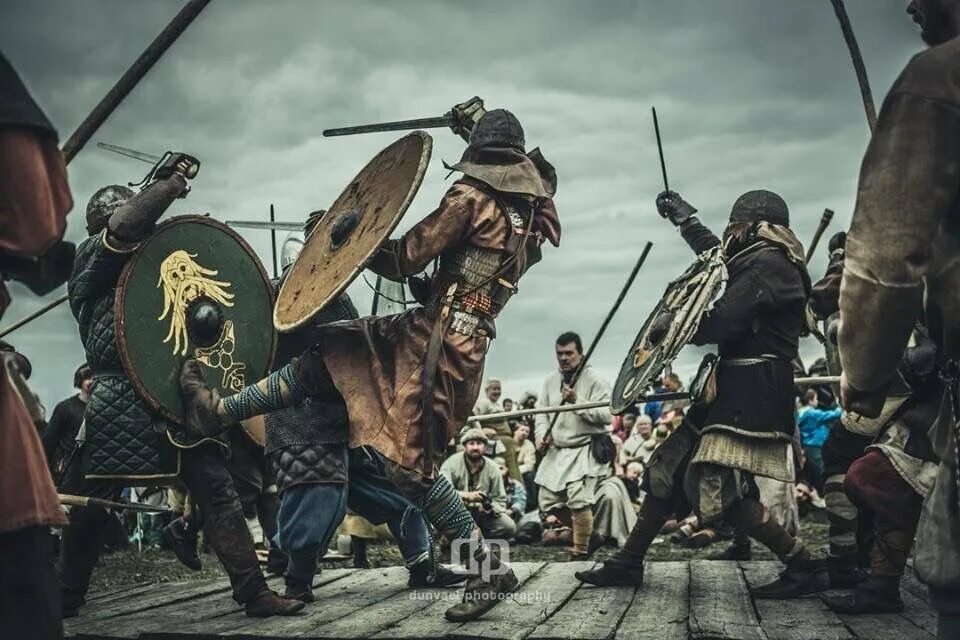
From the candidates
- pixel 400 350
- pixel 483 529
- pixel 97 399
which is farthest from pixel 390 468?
pixel 483 529

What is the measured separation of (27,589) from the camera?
206 centimetres

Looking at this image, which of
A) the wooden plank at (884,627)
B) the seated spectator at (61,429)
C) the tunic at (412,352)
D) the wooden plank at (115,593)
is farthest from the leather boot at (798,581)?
the seated spectator at (61,429)

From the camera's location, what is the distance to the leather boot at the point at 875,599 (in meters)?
3.96

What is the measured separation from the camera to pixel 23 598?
205cm

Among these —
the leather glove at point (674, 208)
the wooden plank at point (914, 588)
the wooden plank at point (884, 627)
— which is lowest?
the wooden plank at point (914, 588)

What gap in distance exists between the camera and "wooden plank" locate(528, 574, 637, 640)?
142 inches

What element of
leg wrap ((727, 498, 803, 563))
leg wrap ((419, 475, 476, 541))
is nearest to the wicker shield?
leg wrap ((727, 498, 803, 563))

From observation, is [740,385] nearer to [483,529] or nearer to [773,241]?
[773,241]

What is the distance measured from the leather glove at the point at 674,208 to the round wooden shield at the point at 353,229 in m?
1.53

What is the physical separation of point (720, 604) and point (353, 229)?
199 centimetres

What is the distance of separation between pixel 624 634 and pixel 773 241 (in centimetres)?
181

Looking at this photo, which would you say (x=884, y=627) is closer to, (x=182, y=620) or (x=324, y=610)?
(x=324, y=610)

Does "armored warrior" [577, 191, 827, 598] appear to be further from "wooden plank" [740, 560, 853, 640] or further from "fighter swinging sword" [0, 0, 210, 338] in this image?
"fighter swinging sword" [0, 0, 210, 338]

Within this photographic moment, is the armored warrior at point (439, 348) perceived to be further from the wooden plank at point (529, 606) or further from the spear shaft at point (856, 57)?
the spear shaft at point (856, 57)
